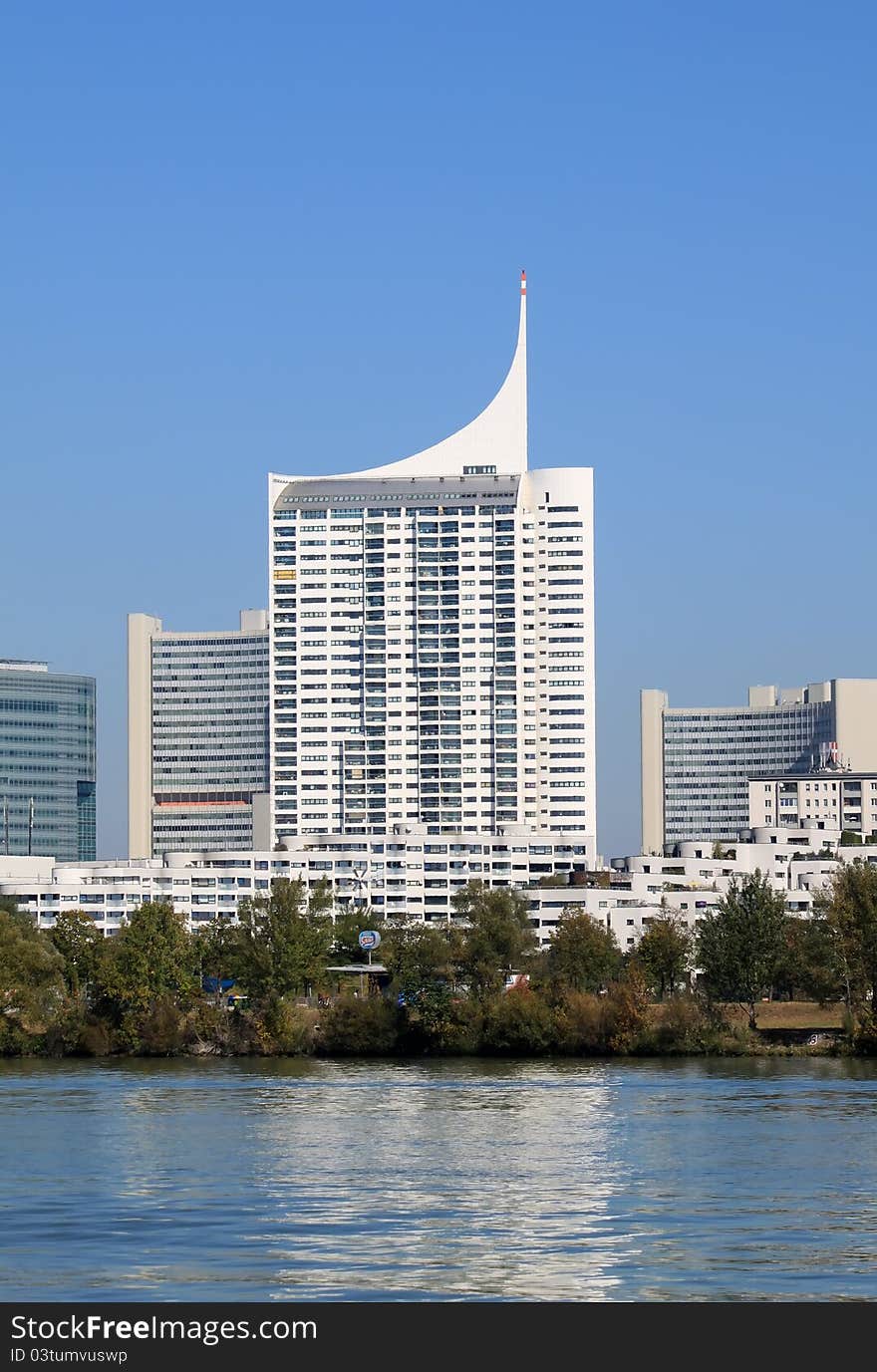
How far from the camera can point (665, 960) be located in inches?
4631

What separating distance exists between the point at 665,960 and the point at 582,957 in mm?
5179

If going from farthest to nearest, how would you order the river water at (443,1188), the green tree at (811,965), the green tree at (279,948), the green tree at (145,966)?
the green tree at (811,965) < the green tree at (279,948) < the green tree at (145,966) < the river water at (443,1188)

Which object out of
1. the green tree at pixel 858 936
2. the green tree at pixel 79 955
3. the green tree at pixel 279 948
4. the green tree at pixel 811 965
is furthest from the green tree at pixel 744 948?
the green tree at pixel 79 955

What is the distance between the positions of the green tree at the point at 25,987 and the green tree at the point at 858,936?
121 feet

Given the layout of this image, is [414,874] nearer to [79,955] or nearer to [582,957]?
[582,957]

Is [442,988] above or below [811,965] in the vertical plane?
→ below

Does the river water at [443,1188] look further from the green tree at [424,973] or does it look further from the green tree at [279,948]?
the green tree at [279,948]

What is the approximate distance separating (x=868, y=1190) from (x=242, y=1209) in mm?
14153

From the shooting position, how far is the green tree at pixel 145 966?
331 ft

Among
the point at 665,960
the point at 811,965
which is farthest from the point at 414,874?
the point at 811,965

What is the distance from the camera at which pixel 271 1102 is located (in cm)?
7325

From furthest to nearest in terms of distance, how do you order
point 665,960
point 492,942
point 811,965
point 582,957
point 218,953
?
point 665,960, point 582,957, point 811,965, point 218,953, point 492,942

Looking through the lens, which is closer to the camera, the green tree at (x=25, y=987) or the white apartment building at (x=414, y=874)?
the green tree at (x=25, y=987)
